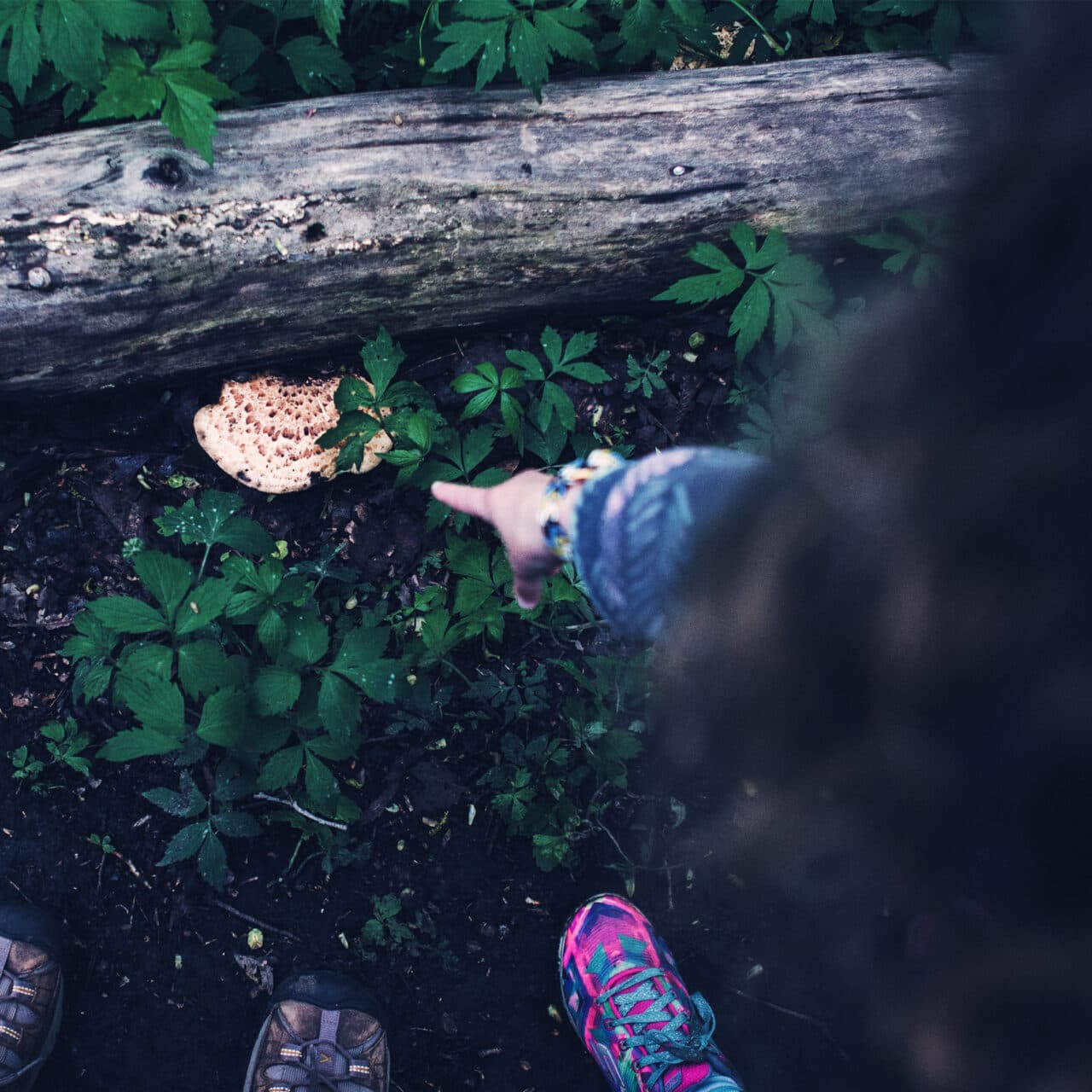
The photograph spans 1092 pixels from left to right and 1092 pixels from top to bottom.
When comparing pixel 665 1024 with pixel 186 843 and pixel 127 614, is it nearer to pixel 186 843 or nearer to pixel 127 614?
pixel 186 843

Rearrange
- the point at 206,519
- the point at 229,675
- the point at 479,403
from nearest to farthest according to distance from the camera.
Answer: the point at 229,675
the point at 206,519
the point at 479,403

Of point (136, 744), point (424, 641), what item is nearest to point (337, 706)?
point (424, 641)

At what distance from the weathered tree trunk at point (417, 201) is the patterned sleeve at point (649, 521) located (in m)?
1.37

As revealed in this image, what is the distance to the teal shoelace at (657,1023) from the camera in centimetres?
292

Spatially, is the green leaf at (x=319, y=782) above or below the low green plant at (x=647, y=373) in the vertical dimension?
below

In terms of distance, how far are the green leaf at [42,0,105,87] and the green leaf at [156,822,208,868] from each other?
8.29ft

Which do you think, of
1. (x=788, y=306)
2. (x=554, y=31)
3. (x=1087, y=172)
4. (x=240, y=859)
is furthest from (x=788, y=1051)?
(x=554, y=31)

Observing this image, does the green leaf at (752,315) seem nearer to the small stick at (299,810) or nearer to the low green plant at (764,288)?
the low green plant at (764,288)

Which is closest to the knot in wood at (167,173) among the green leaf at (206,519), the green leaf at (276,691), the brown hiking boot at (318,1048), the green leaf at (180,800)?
the green leaf at (206,519)

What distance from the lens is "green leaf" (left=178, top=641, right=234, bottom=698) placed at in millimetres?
2609

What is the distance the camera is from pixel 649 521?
1.89m

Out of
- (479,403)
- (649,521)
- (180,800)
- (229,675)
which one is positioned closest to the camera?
(649,521)

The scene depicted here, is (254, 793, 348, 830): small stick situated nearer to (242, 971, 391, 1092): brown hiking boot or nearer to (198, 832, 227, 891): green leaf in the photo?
(198, 832, 227, 891): green leaf

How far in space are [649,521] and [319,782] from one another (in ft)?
5.10
